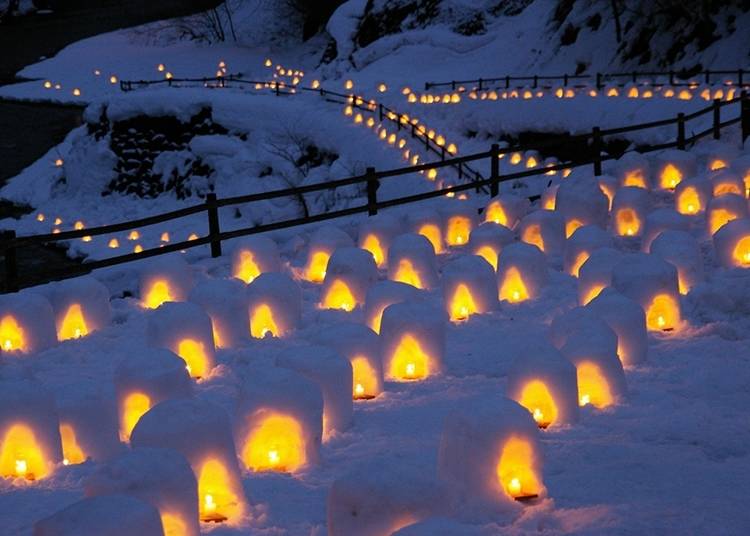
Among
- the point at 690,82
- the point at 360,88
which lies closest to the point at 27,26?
the point at 360,88

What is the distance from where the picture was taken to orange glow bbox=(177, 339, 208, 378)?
8875 mm

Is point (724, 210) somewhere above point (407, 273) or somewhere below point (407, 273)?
above

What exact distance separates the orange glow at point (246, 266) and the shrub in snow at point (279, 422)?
511 centimetres

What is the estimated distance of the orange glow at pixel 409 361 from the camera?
860 cm

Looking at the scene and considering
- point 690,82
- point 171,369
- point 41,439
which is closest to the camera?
point 41,439

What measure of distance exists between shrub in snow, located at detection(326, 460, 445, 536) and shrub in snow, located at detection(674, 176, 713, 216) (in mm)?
9525

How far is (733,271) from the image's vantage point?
36.1 ft

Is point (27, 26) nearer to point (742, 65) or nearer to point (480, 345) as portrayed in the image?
point (742, 65)

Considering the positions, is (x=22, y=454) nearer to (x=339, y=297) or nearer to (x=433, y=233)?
(x=339, y=297)

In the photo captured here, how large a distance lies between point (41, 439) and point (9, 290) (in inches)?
159

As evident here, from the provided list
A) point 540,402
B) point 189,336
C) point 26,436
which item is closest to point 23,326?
point 189,336

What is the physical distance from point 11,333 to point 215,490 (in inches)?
166

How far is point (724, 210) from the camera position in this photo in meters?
12.5

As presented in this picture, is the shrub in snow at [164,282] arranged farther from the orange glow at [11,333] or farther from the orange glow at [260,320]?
the orange glow at [11,333]
